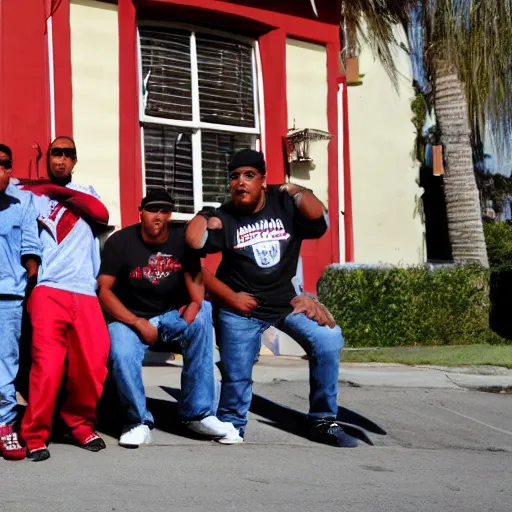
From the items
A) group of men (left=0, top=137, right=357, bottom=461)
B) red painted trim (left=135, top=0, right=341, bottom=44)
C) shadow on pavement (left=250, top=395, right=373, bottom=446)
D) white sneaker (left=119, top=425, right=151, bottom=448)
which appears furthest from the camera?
red painted trim (left=135, top=0, right=341, bottom=44)

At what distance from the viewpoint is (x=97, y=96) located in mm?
9547

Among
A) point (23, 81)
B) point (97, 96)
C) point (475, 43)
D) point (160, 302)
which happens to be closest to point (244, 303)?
point (160, 302)

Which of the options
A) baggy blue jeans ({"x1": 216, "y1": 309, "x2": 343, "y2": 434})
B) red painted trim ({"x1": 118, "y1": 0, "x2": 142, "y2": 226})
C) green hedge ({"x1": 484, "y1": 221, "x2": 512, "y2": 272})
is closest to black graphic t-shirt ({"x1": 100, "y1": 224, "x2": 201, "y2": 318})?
baggy blue jeans ({"x1": 216, "y1": 309, "x2": 343, "y2": 434})

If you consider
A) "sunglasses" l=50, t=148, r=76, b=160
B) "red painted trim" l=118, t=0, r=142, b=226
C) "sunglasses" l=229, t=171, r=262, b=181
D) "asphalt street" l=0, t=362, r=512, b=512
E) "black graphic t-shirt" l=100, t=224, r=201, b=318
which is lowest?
"asphalt street" l=0, t=362, r=512, b=512

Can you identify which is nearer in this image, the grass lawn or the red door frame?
the red door frame

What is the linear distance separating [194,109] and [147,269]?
456cm

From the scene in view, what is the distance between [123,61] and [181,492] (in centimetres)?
572

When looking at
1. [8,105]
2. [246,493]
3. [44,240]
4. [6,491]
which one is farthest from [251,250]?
[8,105]

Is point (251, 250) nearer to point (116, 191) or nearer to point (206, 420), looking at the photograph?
point (206, 420)

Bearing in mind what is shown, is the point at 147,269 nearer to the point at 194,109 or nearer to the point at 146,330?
the point at 146,330

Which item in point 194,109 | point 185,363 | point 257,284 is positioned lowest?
point 185,363

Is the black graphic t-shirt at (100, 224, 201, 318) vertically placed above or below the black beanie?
below

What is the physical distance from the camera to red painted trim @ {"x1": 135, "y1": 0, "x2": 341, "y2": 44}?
10.1 meters

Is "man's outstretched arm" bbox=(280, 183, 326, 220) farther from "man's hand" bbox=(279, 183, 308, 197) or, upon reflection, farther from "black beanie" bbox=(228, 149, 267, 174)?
"black beanie" bbox=(228, 149, 267, 174)
